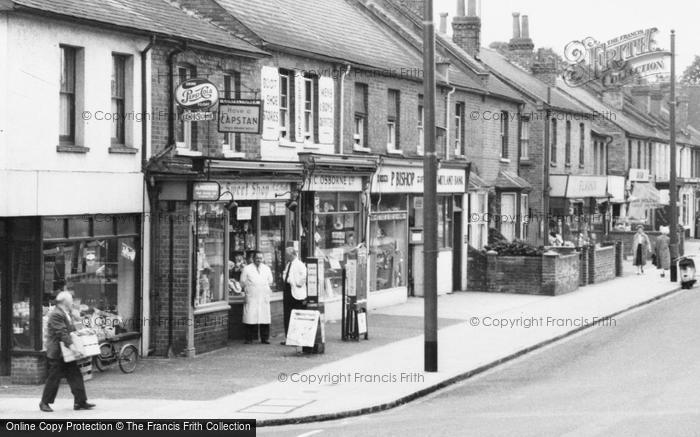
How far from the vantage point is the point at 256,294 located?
78.2 feet

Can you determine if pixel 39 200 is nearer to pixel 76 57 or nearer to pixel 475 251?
pixel 76 57

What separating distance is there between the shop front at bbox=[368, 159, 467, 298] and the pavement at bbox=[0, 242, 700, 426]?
1399 mm

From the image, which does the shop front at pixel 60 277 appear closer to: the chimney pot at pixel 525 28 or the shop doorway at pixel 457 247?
the shop doorway at pixel 457 247

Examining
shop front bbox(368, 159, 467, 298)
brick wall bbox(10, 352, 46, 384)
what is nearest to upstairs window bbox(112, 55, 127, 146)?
brick wall bbox(10, 352, 46, 384)

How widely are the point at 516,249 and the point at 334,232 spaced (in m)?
9.24

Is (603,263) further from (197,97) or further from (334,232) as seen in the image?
(197,97)

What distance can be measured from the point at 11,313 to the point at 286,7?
48.9 ft

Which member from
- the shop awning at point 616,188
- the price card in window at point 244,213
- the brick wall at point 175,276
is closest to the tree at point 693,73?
the shop awning at point 616,188

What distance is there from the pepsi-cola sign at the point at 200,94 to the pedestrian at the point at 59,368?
5.96 m

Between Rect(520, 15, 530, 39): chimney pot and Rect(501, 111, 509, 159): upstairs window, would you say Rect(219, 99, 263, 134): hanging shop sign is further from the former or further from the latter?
Rect(520, 15, 530, 39): chimney pot

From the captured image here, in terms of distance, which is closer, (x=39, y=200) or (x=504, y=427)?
(x=504, y=427)

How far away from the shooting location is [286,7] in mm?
31438

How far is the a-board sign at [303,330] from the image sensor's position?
22000 millimetres

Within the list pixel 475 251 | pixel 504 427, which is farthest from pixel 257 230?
pixel 475 251
